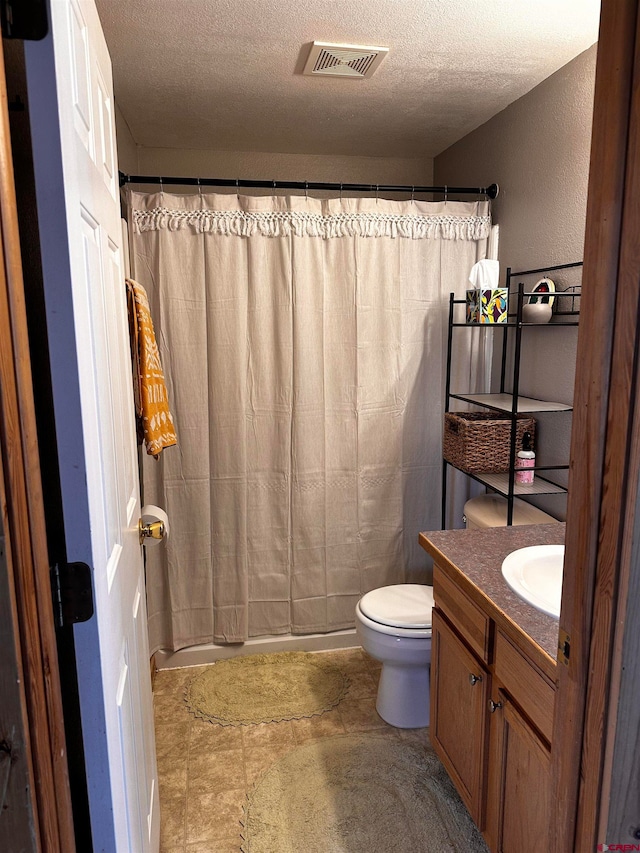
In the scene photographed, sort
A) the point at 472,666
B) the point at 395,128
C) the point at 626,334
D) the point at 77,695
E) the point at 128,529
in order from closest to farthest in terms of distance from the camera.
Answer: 1. the point at 626,334
2. the point at 77,695
3. the point at 128,529
4. the point at 472,666
5. the point at 395,128

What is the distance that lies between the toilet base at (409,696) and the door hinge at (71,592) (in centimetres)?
157

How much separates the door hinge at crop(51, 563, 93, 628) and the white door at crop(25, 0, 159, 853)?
0.02 meters

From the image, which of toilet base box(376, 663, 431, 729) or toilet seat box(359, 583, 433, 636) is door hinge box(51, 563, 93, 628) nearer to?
toilet seat box(359, 583, 433, 636)

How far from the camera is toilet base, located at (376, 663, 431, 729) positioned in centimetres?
221

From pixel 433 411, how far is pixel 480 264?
69 centimetres

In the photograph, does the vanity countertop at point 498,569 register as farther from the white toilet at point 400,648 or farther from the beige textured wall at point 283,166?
the beige textured wall at point 283,166

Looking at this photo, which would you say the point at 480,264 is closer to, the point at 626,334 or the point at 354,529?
the point at 354,529

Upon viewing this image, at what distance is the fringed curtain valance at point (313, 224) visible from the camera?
7.87 feet

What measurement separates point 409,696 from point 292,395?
4.18 ft

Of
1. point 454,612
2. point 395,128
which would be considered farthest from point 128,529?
point 395,128

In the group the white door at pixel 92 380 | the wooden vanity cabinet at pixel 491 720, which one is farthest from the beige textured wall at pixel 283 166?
the wooden vanity cabinet at pixel 491 720

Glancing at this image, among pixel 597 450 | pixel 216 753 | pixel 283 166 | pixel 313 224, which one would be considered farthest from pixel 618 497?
pixel 283 166

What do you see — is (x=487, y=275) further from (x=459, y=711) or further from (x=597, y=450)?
(x=597, y=450)

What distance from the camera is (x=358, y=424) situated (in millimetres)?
2678
